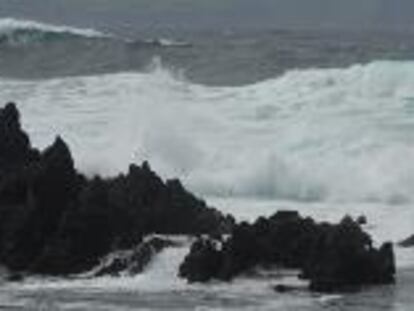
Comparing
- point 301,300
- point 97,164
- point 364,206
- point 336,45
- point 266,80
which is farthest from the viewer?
point 336,45

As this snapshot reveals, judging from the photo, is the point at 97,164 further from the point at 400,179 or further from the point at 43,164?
the point at 43,164

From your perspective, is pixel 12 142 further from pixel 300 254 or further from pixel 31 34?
pixel 31 34

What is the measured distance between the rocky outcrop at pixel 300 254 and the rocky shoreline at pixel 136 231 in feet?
0.05

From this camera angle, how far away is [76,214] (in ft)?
112

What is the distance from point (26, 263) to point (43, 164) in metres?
1.94

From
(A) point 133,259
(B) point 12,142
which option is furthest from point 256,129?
(A) point 133,259

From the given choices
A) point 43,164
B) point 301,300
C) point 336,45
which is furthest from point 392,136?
point 336,45

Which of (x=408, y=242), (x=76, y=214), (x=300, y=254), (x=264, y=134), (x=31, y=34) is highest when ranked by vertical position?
(x=31, y=34)

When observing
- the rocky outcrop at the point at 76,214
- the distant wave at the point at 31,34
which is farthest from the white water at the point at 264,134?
the distant wave at the point at 31,34

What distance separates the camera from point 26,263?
34.3 meters

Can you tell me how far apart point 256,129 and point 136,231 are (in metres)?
19.9

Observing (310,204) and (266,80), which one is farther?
(266,80)

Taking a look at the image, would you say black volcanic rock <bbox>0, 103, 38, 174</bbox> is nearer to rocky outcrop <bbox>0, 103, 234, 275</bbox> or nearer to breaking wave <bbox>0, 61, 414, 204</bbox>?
rocky outcrop <bbox>0, 103, 234, 275</bbox>

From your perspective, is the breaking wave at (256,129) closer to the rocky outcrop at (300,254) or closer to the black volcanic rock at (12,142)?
the black volcanic rock at (12,142)
